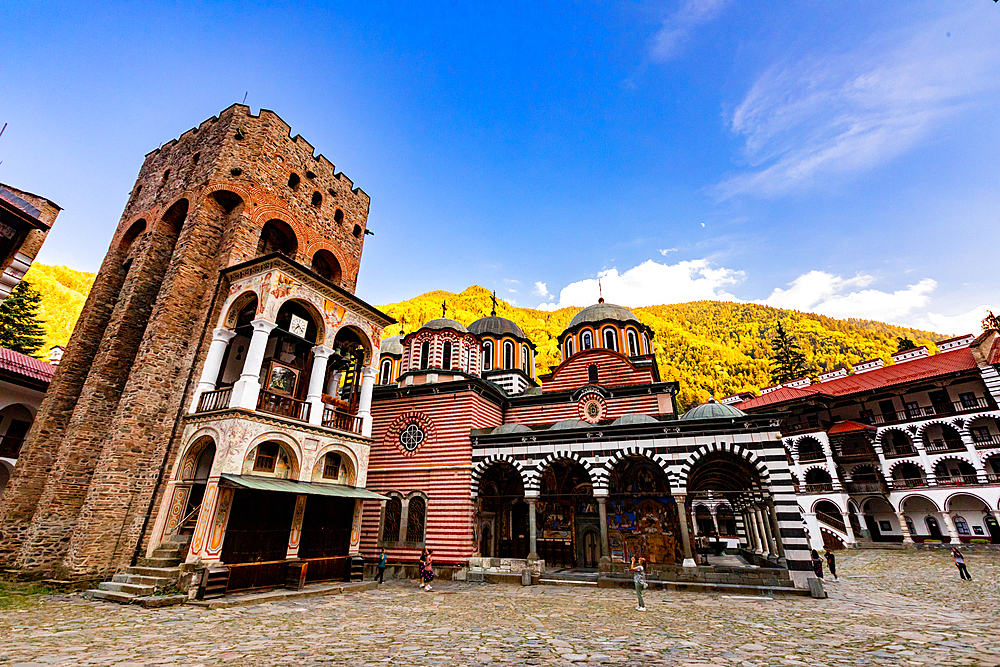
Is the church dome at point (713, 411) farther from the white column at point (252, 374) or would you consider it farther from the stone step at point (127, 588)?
the stone step at point (127, 588)

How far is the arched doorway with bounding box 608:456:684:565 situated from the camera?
1691 centimetres

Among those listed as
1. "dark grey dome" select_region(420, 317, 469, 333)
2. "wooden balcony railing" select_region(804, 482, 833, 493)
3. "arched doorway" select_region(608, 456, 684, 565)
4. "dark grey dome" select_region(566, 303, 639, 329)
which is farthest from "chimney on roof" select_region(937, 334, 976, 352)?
"dark grey dome" select_region(420, 317, 469, 333)

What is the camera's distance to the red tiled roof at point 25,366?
1767cm

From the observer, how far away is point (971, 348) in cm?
3056

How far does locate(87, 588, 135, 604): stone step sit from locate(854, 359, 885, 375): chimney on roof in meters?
47.3

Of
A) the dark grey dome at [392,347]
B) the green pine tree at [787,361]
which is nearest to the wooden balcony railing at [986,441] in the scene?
the green pine tree at [787,361]

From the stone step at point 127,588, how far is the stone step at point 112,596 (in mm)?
141

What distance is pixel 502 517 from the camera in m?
19.4

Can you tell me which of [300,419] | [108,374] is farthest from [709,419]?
[108,374]

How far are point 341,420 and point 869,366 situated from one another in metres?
45.1

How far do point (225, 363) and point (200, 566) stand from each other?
622cm

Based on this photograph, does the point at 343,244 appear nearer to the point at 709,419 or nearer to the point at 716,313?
the point at 709,419

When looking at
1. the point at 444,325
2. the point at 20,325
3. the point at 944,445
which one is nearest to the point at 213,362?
the point at 444,325

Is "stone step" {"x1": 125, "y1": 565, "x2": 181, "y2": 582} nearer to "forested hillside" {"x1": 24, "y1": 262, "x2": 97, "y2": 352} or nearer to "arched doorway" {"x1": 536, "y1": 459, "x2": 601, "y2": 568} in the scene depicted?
"arched doorway" {"x1": 536, "y1": 459, "x2": 601, "y2": 568}
